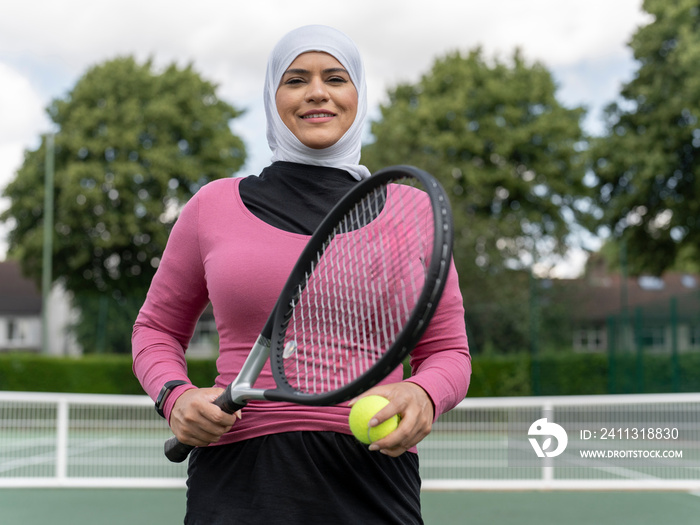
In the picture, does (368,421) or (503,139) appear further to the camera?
(503,139)

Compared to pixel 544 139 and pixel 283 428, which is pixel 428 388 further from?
pixel 544 139

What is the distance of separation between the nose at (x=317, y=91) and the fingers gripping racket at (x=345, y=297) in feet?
0.75

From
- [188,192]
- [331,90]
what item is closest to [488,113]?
Answer: [188,192]

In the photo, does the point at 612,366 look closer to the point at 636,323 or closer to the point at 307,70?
the point at 636,323

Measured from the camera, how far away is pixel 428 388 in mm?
1332

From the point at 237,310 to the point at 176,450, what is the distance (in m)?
0.33

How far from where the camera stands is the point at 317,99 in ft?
5.19

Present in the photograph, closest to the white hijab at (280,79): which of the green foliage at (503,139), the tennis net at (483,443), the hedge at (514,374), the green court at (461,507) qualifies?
the green court at (461,507)

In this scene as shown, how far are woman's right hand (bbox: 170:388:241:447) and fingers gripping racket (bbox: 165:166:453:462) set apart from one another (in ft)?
0.07

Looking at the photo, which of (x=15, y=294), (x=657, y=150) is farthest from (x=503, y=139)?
(x=15, y=294)

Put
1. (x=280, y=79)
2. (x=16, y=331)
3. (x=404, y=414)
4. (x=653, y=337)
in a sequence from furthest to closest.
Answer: (x=16, y=331), (x=653, y=337), (x=280, y=79), (x=404, y=414)

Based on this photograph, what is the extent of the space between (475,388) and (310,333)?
1346cm

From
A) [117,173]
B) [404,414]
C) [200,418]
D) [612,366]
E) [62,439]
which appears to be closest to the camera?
[404,414]

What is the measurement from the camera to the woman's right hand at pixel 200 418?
1.39 meters
